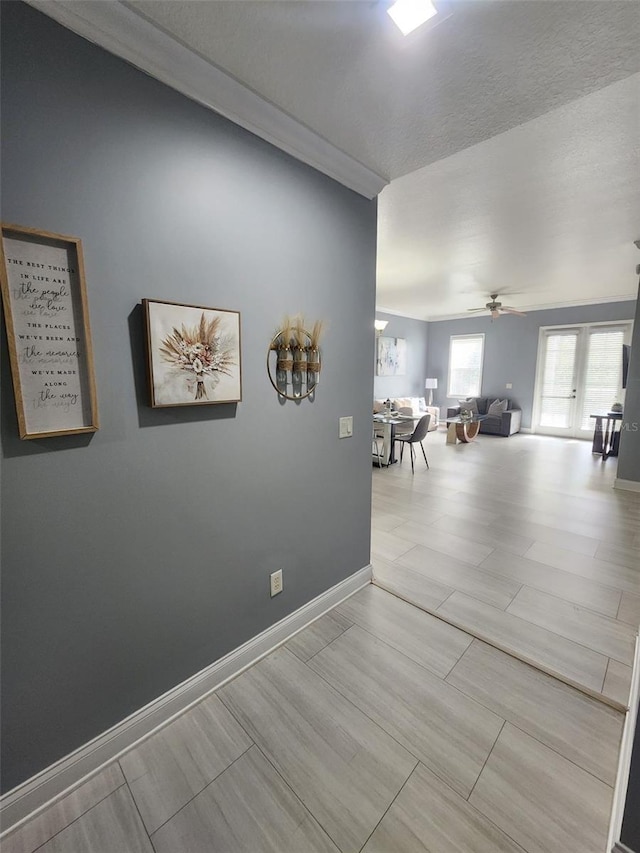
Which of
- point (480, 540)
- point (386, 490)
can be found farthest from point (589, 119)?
point (386, 490)

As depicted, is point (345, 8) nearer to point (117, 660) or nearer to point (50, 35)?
point (50, 35)

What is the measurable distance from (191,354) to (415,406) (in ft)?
24.6

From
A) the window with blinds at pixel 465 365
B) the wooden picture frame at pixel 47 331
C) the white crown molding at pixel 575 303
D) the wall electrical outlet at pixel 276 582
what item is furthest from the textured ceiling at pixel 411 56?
the window with blinds at pixel 465 365

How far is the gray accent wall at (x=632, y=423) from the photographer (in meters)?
4.24

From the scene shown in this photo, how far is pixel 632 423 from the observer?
14.1 feet

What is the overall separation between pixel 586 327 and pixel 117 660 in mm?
8614

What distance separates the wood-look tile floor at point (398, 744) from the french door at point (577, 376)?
5.72 metres

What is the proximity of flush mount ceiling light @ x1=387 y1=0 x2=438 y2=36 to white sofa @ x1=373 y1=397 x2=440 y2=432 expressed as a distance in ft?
19.7

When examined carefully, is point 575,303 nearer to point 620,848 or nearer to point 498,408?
point 498,408

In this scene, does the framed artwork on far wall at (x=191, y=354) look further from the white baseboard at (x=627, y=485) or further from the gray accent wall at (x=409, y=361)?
the gray accent wall at (x=409, y=361)

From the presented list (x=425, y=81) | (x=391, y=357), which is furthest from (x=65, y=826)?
(x=391, y=357)

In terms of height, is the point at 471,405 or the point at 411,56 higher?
the point at 411,56

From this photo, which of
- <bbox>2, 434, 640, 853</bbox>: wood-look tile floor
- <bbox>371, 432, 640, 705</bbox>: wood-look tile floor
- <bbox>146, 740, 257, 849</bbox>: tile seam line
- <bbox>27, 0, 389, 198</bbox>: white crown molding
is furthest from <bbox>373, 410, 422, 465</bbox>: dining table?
<bbox>146, 740, 257, 849</bbox>: tile seam line

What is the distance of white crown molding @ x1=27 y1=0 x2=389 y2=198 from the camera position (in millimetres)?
1045
